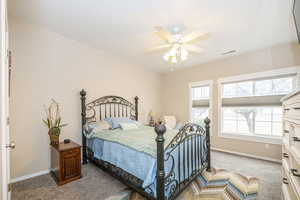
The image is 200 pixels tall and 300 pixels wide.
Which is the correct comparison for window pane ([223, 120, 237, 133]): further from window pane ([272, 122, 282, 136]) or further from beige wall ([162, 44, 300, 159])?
window pane ([272, 122, 282, 136])

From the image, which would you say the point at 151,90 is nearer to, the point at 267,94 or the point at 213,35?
the point at 213,35

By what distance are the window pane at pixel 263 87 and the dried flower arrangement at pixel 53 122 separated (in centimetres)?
463

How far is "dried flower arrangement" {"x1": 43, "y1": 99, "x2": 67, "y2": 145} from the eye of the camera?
2.65 metres

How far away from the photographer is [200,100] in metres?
4.54

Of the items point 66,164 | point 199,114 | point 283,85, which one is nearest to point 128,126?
point 66,164

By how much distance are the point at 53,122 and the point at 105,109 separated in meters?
1.20

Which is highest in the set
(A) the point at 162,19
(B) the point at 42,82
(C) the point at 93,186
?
(A) the point at 162,19

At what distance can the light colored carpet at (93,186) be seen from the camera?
2.08 metres

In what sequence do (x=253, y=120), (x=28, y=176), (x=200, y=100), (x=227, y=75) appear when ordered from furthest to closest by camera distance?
(x=200, y=100)
(x=227, y=75)
(x=253, y=120)
(x=28, y=176)

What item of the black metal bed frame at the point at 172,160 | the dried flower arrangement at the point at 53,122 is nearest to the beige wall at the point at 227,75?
the black metal bed frame at the point at 172,160

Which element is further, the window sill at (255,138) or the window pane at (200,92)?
the window pane at (200,92)

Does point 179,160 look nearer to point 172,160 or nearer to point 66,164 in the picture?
point 172,160

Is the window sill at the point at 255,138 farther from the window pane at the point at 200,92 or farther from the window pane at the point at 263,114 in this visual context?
the window pane at the point at 200,92

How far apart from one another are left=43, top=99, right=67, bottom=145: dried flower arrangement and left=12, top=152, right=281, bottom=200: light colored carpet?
28.7 inches
